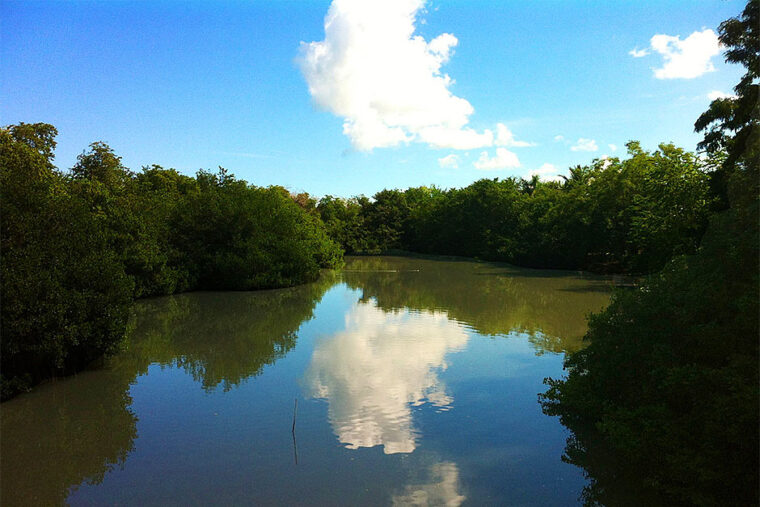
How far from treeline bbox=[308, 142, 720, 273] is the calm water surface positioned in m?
9.65

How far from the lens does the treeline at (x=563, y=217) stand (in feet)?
74.7

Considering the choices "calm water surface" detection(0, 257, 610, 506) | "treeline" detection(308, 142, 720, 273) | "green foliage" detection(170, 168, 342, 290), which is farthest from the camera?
"green foliage" detection(170, 168, 342, 290)

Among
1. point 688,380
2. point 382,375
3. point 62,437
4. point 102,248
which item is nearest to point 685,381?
point 688,380

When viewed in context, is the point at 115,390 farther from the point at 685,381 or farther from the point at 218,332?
the point at 685,381

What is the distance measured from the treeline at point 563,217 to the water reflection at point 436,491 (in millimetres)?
14586

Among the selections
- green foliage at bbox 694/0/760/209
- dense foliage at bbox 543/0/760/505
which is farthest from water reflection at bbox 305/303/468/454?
green foliage at bbox 694/0/760/209

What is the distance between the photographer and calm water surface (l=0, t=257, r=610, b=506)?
6.43 m

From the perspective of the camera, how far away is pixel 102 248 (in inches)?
469

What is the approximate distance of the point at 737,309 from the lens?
560cm

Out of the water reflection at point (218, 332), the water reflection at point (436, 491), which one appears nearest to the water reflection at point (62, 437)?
the water reflection at point (218, 332)

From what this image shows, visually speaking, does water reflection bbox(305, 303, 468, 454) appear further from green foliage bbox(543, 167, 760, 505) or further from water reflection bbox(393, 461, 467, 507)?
green foliage bbox(543, 167, 760, 505)

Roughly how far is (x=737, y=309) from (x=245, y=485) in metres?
6.19

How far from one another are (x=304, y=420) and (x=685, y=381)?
5784mm

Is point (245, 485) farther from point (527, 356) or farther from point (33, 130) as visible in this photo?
point (33, 130)
